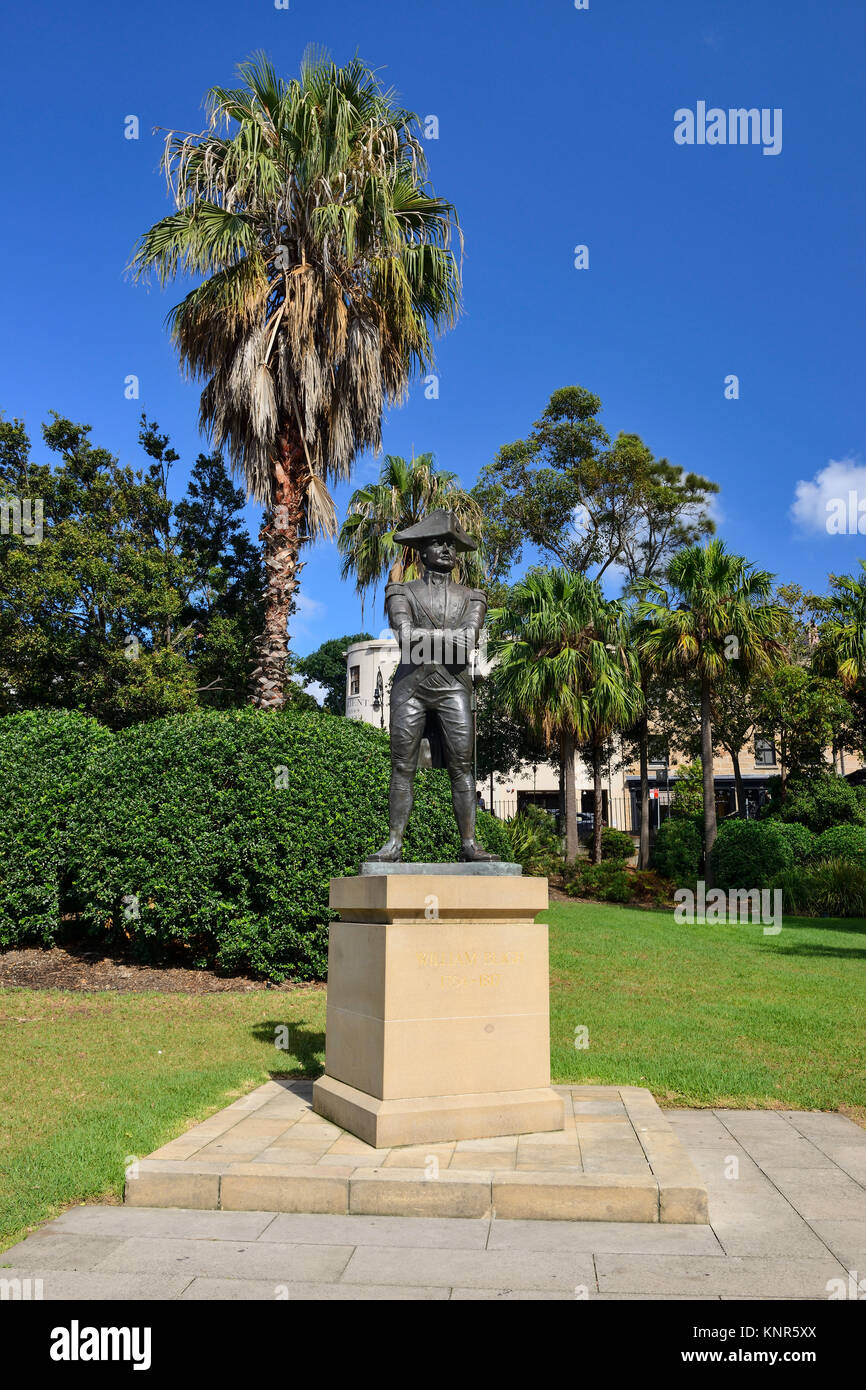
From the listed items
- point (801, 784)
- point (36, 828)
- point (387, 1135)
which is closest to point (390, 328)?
point (36, 828)

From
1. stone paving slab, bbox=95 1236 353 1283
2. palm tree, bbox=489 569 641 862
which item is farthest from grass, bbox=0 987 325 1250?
palm tree, bbox=489 569 641 862

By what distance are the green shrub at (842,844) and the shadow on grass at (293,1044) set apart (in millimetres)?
16627

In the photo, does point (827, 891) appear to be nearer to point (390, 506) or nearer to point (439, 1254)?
point (390, 506)

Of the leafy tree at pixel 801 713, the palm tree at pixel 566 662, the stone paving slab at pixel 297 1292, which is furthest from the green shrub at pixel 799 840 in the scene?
the stone paving slab at pixel 297 1292

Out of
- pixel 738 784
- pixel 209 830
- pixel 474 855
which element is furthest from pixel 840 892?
pixel 474 855

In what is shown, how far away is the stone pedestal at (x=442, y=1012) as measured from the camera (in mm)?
5211

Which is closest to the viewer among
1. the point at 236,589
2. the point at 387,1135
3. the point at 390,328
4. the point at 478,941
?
the point at 387,1135

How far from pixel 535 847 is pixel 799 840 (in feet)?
22.2

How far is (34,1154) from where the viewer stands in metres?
5.22

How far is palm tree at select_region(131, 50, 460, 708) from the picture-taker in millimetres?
13227

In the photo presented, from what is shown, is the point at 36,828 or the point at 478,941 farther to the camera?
the point at 36,828

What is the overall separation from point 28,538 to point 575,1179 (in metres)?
13.7

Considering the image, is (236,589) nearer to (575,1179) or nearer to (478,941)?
(478,941)

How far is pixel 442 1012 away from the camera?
5359mm
